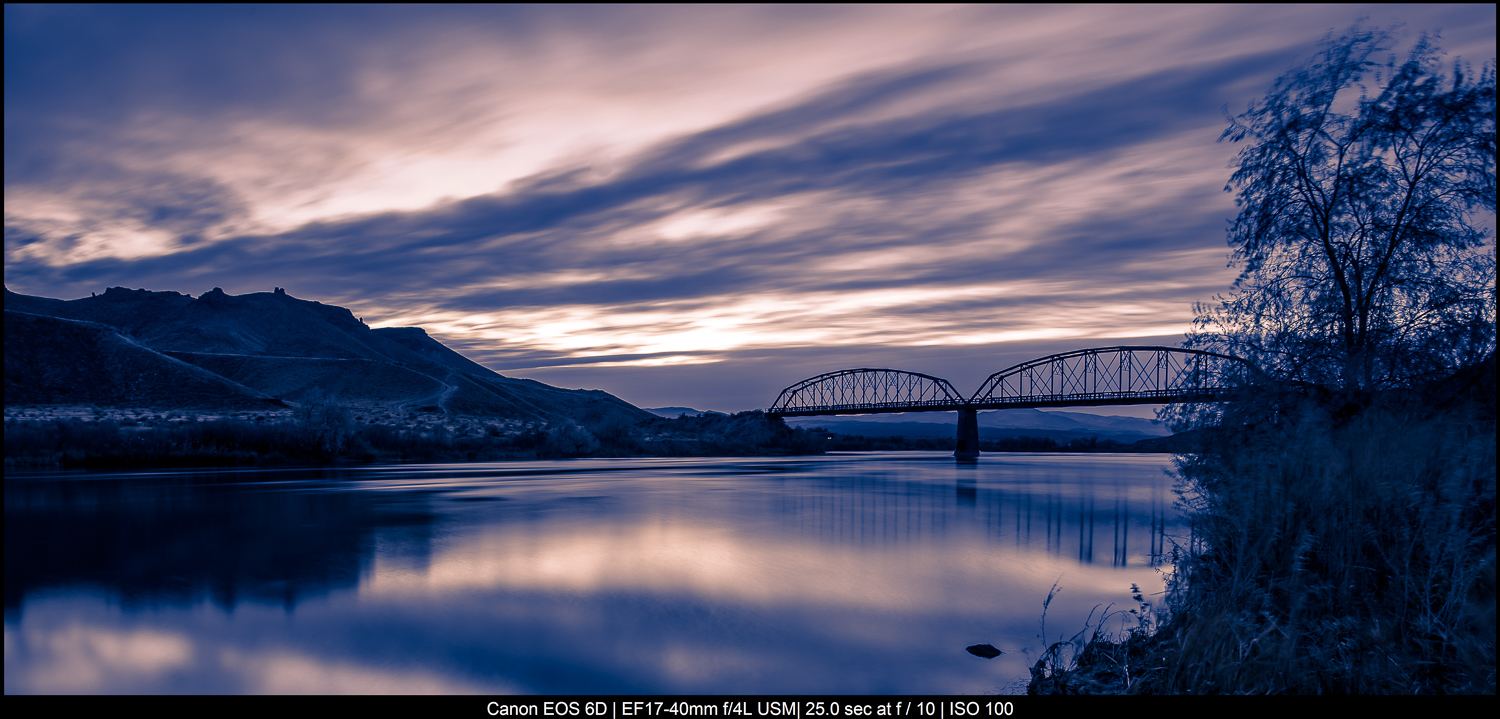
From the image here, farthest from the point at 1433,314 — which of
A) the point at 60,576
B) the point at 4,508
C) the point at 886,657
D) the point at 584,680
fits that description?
the point at 4,508

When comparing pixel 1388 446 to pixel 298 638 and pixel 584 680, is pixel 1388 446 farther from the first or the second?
pixel 298 638

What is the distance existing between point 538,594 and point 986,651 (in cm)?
746

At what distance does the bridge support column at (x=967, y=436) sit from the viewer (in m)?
85.4

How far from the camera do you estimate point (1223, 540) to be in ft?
A: 29.6

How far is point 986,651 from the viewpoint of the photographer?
884 cm

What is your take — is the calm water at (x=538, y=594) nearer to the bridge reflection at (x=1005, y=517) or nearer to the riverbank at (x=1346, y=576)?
the bridge reflection at (x=1005, y=517)

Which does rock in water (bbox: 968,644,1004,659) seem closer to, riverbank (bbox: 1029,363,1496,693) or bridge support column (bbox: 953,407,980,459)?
riverbank (bbox: 1029,363,1496,693)

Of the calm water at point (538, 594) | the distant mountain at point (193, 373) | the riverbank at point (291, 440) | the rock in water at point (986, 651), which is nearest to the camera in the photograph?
the calm water at point (538, 594)

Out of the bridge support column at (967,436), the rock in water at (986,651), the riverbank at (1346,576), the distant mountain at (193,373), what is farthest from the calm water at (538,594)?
the bridge support column at (967,436)

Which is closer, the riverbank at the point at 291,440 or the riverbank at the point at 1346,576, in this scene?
the riverbank at the point at 1346,576

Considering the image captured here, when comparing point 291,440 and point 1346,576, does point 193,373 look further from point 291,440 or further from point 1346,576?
point 1346,576

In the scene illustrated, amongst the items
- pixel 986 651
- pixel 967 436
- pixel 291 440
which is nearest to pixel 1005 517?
pixel 986 651

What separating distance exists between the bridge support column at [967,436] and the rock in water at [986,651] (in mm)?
79037

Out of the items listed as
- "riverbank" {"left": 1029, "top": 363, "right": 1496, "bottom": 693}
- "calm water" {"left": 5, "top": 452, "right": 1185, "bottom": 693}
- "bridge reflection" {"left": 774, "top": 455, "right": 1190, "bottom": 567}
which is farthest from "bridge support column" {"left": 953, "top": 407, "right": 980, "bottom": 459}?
"riverbank" {"left": 1029, "top": 363, "right": 1496, "bottom": 693}
